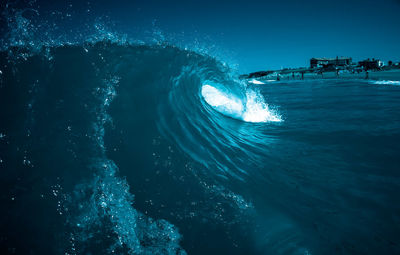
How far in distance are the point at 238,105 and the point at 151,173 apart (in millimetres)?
5642

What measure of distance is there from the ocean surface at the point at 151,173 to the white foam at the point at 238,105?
249 cm

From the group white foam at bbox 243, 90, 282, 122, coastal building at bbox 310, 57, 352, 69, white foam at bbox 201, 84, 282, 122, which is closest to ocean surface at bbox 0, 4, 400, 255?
white foam at bbox 243, 90, 282, 122

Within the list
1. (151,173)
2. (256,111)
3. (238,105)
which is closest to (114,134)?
(151,173)

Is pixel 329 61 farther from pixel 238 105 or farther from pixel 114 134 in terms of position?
pixel 114 134

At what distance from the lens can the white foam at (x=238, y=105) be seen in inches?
287

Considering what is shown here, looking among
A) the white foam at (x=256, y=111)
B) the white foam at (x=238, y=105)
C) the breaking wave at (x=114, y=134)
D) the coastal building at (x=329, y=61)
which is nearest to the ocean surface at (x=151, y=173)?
the breaking wave at (x=114, y=134)

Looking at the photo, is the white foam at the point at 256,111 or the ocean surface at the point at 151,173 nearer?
the ocean surface at the point at 151,173

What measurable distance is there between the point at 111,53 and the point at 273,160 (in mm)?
4292

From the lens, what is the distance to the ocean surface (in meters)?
2.01

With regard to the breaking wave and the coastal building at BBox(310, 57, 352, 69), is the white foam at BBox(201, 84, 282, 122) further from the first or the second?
the coastal building at BBox(310, 57, 352, 69)

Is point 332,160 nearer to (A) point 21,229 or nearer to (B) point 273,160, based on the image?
(B) point 273,160

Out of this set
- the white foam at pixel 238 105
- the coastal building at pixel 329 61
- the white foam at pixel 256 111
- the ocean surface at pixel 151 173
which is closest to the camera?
the ocean surface at pixel 151 173

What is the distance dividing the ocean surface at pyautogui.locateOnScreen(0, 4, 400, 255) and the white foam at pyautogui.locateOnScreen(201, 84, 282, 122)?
2.49 metres

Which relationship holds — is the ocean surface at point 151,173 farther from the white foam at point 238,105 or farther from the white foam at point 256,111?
the white foam at point 238,105
